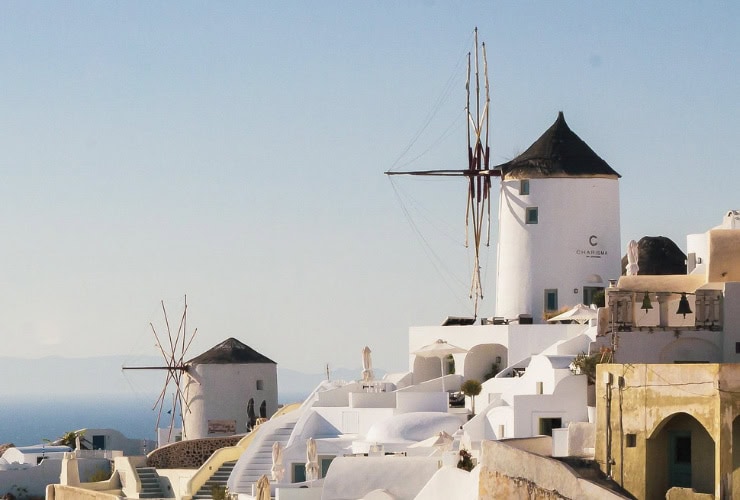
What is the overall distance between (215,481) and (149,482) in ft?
10.7

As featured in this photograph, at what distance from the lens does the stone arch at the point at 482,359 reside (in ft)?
145

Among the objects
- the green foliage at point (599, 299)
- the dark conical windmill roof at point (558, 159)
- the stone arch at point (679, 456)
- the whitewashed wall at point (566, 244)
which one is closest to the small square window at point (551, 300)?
the whitewashed wall at point (566, 244)

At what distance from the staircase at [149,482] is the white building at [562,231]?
9467 mm

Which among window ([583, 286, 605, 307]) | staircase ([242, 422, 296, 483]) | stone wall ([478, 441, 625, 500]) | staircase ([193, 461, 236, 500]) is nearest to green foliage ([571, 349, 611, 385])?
stone wall ([478, 441, 625, 500])

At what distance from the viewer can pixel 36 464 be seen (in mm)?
51594

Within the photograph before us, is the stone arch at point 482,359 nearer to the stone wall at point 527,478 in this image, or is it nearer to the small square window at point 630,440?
the small square window at point 630,440

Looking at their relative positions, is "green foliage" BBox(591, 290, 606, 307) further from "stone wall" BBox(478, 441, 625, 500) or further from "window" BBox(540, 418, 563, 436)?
"stone wall" BBox(478, 441, 625, 500)

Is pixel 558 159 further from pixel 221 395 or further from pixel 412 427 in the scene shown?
pixel 221 395

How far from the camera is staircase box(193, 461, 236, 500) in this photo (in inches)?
1662

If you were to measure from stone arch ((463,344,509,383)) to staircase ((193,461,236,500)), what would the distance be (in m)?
5.99

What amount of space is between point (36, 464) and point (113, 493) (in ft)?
23.3

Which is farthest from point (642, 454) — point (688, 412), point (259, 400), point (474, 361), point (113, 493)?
point (259, 400)

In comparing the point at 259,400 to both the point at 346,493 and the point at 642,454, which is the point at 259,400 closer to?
the point at 346,493

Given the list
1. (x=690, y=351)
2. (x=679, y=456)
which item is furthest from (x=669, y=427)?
(x=690, y=351)
